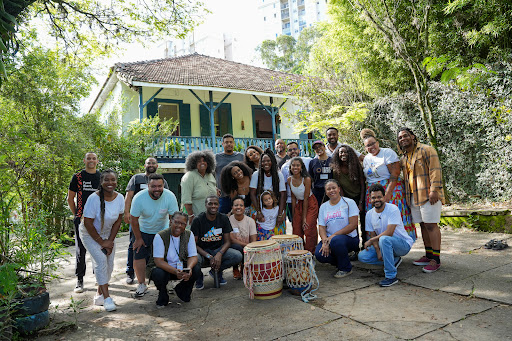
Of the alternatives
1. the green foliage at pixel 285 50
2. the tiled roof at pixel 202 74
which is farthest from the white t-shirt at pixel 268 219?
the green foliage at pixel 285 50

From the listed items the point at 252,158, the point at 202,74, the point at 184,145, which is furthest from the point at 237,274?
the point at 202,74

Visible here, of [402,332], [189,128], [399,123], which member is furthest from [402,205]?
[189,128]

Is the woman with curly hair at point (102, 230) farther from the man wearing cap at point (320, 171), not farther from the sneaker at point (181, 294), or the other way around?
the man wearing cap at point (320, 171)

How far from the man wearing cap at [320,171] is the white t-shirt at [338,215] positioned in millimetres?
525

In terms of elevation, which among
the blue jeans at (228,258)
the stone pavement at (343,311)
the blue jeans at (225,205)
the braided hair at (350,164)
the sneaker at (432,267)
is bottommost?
the stone pavement at (343,311)

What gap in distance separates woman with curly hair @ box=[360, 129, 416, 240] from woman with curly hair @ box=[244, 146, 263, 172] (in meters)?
1.55

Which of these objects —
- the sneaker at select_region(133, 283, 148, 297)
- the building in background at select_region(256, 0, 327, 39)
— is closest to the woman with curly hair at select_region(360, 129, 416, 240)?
the sneaker at select_region(133, 283, 148, 297)

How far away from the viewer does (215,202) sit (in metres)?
4.47

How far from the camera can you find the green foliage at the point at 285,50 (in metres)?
43.7

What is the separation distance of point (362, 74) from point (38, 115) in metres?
8.51

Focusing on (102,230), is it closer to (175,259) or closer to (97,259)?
(97,259)

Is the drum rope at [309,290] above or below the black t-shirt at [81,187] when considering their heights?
below

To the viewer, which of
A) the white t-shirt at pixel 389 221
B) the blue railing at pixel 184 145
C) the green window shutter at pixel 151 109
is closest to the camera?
the white t-shirt at pixel 389 221

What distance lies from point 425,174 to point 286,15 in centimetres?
8245
